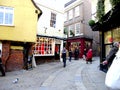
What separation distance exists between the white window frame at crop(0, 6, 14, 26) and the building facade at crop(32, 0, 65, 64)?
532 cm

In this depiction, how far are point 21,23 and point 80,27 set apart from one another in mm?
18816

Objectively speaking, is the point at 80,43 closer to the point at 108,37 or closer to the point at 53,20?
the point at 53,20

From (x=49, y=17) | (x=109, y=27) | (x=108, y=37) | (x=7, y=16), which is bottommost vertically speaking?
(x=108, y=37)

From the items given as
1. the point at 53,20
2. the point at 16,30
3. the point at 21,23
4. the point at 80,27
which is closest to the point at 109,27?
the point at 21,23

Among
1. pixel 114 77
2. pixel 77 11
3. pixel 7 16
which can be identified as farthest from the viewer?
pixel 77 11

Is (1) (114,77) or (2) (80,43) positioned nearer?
(1) (114,77)

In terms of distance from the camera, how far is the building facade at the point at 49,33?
902 inches

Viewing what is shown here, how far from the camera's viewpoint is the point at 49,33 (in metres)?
24.5

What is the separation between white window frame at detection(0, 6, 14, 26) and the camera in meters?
17.0

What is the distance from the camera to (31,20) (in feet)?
59.4

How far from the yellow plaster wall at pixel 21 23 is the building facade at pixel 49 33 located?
4.21 metres

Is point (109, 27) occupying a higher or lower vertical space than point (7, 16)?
lower

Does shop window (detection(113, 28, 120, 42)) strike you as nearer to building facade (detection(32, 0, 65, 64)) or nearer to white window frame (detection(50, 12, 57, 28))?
building facade (detection(32, 0, 65, 64))

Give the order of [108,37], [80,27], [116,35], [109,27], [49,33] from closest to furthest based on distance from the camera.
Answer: [116,35]
[109,27]
[108,37]
[49,33]
[80,27]
